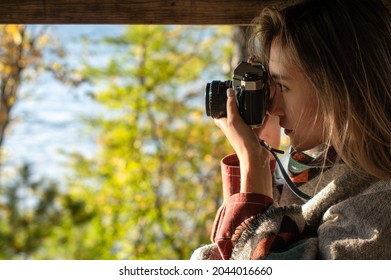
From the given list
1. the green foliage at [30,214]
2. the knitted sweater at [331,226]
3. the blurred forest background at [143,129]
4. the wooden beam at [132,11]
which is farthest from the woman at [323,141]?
the green foliage at [30,214]

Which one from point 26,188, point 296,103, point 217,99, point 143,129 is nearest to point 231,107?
point 217,99

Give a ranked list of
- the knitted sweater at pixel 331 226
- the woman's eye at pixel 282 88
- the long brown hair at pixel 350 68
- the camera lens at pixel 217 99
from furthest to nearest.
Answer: the camera lens at pixel 217 99
the woman's eye at pixel 282 88
the long brown hair at pixel 350 68
the knitted sweater at pixel 331 226

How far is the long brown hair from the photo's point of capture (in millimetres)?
1685

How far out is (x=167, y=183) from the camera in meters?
5.49

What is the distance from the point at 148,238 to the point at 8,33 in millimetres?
1994

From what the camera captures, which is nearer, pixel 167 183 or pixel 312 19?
pixel 312 19

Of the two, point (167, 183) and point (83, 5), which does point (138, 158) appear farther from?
point (83, 5)

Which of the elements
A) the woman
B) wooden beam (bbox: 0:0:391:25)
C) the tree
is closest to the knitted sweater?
the woman

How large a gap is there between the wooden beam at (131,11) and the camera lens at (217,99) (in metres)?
0.23

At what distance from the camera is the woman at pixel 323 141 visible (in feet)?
5.24

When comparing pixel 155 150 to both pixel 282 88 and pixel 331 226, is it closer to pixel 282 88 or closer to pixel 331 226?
pixel 282 88

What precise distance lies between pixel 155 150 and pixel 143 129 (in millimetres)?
200

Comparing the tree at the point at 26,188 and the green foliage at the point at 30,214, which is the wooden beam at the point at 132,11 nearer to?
the tree at the point at 26,188
